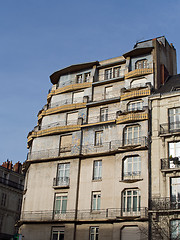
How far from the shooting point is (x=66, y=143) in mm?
38750

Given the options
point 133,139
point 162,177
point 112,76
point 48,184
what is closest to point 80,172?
point 48,184

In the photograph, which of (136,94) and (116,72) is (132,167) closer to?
(136,94)

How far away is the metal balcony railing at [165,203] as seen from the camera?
1190 inches

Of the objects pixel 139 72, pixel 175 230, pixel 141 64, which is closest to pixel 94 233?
pixel 175 230

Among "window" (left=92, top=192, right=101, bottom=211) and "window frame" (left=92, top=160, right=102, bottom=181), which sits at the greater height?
"window frame" (left=92, top=160, right=102, bottom=181)

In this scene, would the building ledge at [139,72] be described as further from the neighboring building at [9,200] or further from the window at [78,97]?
the neighboring building at [9,200]

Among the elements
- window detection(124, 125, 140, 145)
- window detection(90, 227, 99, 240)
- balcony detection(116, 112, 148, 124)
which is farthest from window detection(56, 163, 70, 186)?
balcony detection(116, 112, 148, 124)

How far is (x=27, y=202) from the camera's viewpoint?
37.9 meters

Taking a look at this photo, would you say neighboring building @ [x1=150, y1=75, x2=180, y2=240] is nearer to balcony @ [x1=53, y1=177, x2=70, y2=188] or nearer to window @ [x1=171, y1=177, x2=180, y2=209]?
window @ [x1=171, y1=177, x2=180, y2=209]

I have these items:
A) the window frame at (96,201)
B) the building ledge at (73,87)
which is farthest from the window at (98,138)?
the building ledge at (73,87)

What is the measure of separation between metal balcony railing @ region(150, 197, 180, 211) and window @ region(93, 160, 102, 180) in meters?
6.30

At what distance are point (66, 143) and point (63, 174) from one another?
3.40 metres

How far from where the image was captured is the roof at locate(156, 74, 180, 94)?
3691cm

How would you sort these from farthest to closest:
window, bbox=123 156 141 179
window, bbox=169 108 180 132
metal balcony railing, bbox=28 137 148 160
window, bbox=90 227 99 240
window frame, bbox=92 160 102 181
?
1. window frame, bbox=92 160 102 181
2. metal balcony railing, bbox=28 137 148 160
3. window, bbox=169 108 180 132
4. window, bbox=123 156 141 179
5. window, bbox=90 227 99 240
